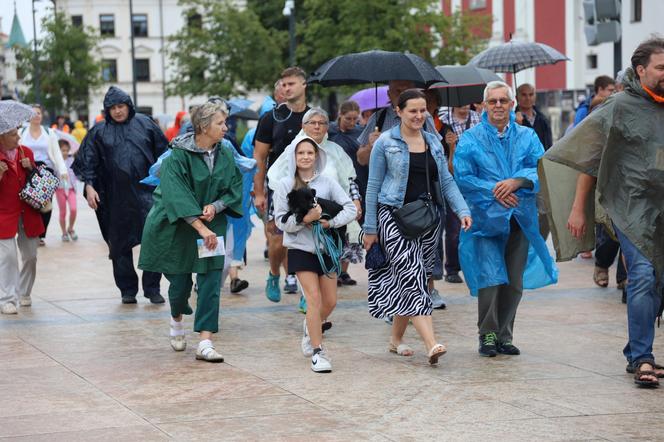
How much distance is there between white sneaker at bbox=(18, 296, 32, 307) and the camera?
11.3 metres

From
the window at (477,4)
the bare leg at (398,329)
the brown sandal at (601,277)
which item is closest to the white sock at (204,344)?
the bare leg at (398,329)

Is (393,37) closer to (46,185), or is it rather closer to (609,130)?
(46,185)

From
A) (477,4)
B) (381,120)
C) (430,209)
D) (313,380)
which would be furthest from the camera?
(477,4)

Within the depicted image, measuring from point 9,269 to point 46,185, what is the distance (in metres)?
0.77

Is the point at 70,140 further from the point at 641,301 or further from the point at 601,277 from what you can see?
the point at 641,301

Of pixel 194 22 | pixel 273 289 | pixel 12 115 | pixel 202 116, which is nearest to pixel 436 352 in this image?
pixel 202 116

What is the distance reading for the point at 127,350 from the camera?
8.84m

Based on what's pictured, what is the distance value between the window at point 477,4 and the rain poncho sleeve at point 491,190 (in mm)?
54017

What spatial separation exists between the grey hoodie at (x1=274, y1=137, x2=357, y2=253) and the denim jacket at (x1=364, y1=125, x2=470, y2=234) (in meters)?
0.16

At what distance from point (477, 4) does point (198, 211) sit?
54.9 m

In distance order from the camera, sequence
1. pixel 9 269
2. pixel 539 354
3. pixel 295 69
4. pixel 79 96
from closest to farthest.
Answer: pixel 539 354
pixel 295 69
pixel 9 269
pixel 79 96

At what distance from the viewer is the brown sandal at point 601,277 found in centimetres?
1181

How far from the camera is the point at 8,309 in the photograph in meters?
10.8

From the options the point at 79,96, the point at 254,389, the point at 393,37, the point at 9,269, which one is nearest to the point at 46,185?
the point at 9,269
